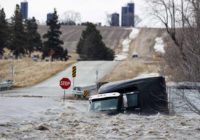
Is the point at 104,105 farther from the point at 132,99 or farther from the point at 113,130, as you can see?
the point at 113,130

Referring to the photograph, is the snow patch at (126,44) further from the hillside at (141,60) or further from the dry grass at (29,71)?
the dry grass at (29,71)

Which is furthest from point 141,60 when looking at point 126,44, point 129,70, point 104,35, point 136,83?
point 136,83

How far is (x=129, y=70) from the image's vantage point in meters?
78.9

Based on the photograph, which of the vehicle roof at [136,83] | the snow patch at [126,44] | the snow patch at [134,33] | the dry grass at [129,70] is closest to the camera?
the vehicle roof at [136,83]

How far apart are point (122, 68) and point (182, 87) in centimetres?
6431

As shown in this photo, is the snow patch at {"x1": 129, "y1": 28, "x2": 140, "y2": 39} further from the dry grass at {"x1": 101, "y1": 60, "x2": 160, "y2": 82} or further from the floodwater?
the floodwater

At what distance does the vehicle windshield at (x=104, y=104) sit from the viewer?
72.2 feet

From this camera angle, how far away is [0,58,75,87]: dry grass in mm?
75844

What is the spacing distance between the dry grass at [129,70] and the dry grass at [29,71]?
9.49 m

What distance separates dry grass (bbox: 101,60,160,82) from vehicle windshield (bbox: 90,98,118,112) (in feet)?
151

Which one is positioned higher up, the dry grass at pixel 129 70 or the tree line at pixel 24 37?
the tree line at pixel 24 37

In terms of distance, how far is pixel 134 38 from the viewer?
162 m

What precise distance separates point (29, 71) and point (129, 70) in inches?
616

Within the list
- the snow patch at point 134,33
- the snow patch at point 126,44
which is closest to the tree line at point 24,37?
the snow patch at point 126,44
